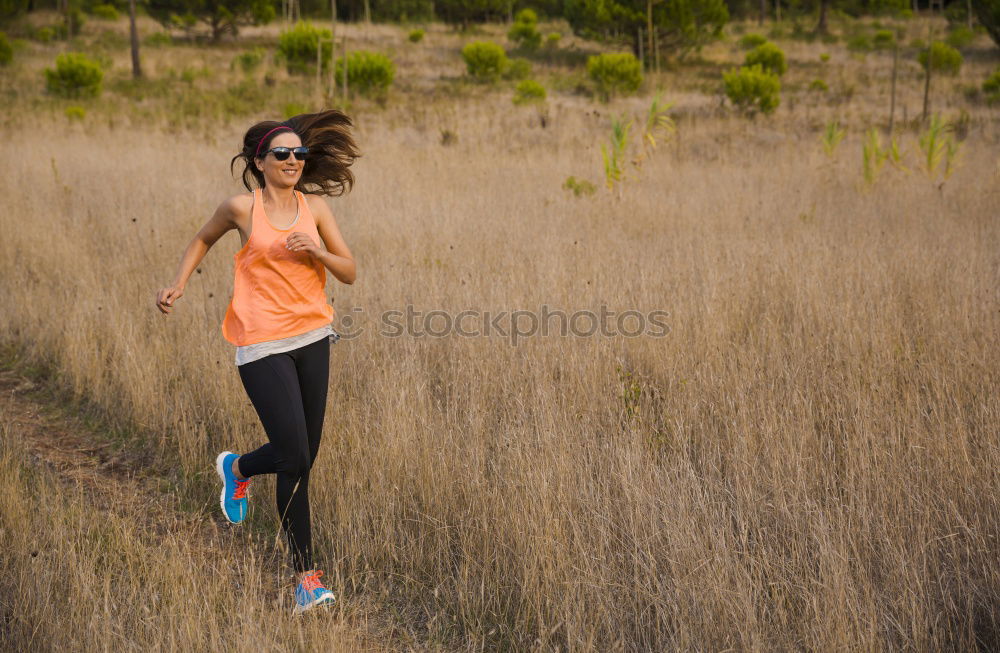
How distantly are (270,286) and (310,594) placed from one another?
1.06 metres

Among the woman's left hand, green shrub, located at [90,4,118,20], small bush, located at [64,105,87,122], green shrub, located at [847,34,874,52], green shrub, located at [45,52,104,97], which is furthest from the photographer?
green shrub, located at [90,4,118,20]

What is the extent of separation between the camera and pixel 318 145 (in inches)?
112

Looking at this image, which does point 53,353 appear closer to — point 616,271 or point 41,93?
point 616,271

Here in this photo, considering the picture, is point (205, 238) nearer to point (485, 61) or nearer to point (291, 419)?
point (291, 419)

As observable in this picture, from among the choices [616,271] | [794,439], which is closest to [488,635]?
[794,439]

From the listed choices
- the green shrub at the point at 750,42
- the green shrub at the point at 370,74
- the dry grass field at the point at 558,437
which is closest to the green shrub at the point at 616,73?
the green shrub at the point at 370,74

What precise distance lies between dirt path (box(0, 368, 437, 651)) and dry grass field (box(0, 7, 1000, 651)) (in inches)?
0.9

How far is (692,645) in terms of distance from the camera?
222 centimetres

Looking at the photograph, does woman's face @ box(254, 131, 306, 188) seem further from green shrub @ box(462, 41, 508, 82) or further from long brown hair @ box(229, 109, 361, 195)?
green shrub @ box(462, 41, 508, 82)

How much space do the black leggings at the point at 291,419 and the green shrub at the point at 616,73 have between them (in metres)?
20.3

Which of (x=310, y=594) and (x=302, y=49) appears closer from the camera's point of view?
(x=310, y=594)

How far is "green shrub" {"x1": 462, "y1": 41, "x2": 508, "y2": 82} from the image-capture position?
24.6 m

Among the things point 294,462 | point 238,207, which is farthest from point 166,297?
point 294,462

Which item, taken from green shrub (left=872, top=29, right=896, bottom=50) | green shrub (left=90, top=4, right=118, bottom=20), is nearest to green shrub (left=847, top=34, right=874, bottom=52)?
green shrub (left=872, top=29, right=896, bottom=50)
